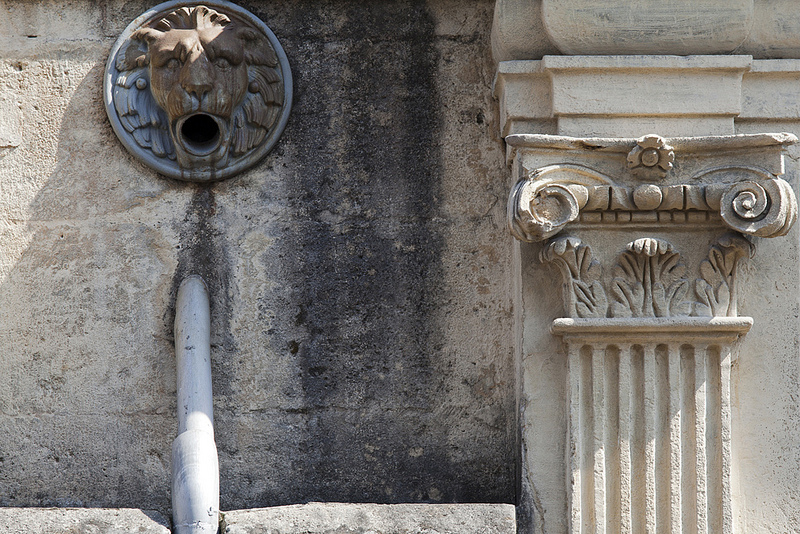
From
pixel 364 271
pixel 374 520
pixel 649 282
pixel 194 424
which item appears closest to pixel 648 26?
pixel 649 282

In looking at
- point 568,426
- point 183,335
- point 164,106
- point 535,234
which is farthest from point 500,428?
point 164,106

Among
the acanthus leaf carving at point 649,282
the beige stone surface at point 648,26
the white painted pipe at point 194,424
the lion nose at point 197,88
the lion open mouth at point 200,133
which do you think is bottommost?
the white painted pipe at point 194,424

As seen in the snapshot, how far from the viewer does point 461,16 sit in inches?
154

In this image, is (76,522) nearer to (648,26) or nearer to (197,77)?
(197,77)

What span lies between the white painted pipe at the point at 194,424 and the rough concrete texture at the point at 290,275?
0.37ft

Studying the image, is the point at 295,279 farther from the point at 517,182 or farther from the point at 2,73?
the point at 2,73

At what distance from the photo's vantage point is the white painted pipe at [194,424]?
10.5ft

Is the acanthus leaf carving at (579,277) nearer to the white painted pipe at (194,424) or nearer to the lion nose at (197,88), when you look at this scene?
the white painted pipe at (194,424)

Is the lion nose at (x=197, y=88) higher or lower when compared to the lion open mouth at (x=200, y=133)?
higher

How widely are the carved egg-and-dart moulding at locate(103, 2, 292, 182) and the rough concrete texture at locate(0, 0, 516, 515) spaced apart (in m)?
0.07

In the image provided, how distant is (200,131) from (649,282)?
1.71m

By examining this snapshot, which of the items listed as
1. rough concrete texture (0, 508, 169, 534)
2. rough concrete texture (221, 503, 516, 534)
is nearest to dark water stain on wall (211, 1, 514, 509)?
rough concrete texture (221, 503, 516, 534)

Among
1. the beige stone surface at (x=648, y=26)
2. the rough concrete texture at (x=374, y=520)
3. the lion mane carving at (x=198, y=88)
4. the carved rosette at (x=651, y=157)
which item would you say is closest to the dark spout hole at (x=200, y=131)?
the lion mane carving at (x=198, y=88)

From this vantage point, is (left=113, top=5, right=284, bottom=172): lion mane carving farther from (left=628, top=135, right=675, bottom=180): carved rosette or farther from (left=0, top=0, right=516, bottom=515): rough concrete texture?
(left=628, top=135, right=675, bottom=180): carved rosette
